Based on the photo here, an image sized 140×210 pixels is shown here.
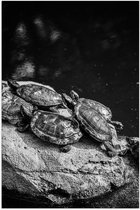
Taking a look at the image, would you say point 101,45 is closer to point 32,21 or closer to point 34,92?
point 32,21

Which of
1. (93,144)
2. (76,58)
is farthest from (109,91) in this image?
(93,144)

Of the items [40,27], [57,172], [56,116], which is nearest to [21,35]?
[40,27]

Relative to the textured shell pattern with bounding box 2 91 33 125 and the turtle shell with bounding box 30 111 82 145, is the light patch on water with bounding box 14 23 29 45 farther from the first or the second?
the turtle shell with bounding box 30 111 82 145

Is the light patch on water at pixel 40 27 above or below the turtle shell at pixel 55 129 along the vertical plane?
below

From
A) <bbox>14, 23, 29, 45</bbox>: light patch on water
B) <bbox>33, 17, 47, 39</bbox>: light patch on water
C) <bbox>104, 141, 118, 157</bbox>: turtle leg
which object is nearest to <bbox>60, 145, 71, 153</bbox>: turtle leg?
<bbox>104, 141, 118, 157</bbox>: turtle leg

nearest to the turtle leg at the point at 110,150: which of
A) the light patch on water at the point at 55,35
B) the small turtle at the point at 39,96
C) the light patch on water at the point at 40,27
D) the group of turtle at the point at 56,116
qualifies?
the group of turtle at the point at 56,116

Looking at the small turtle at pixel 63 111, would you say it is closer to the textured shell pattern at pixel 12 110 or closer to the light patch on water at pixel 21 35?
the textured shell pattern at pixel 12 110
